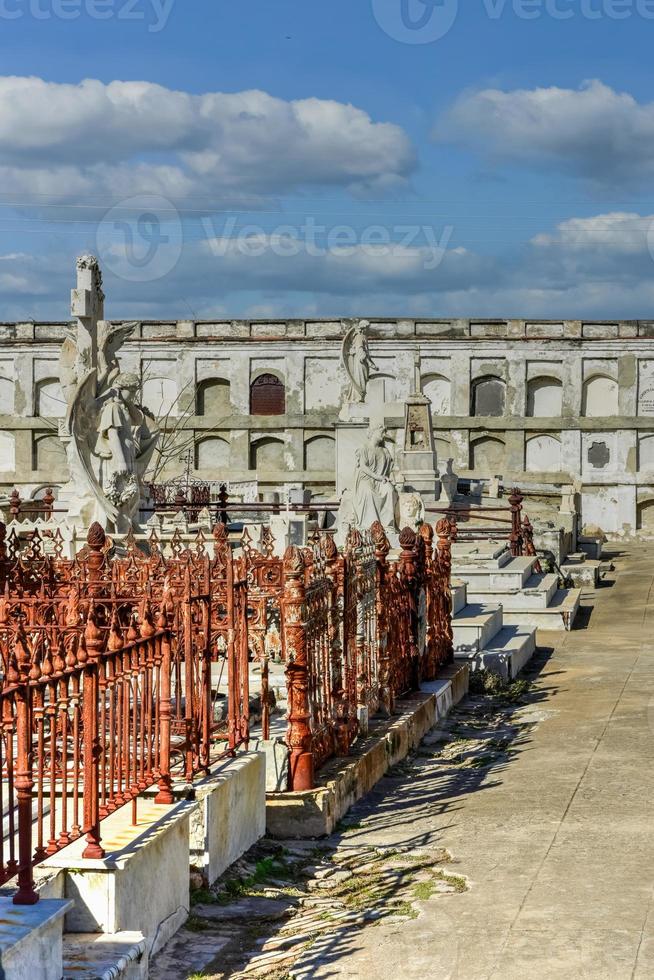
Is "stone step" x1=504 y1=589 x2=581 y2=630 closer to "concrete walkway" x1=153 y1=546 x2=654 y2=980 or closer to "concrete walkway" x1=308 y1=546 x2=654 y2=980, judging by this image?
Answer: "concrete walkway" x1=153 y1=546 x2=654 y2=980

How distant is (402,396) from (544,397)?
17.2ft

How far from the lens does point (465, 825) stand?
27.0 ft

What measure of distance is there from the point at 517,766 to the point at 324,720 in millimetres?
1877

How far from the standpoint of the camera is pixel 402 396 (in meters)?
Answer: 49.0

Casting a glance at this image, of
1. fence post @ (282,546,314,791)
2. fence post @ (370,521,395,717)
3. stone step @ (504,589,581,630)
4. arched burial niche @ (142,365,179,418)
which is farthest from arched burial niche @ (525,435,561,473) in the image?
fence post @ (282,546,314,791)

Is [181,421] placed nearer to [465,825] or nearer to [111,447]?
[111,447]

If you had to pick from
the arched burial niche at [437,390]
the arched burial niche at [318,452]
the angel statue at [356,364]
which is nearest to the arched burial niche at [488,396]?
the arched burial niche at [437,390]

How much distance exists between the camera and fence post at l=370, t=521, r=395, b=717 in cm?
1059

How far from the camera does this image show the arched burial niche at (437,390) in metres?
48.9

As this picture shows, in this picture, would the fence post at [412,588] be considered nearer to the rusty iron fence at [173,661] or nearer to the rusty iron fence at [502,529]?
the rusty iron fence at [173,661]

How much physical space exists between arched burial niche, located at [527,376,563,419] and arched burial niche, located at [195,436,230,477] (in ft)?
37.4

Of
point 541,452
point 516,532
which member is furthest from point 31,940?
point 541,452

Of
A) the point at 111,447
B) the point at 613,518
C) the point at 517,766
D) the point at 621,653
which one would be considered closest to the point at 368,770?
the point at 517,766

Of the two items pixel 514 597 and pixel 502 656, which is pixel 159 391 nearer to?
pixel 514 597
